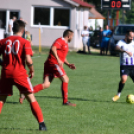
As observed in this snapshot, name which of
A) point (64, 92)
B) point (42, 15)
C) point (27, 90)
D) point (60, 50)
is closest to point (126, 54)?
point (60, 50)

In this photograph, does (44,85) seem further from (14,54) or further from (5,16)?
(5,16)

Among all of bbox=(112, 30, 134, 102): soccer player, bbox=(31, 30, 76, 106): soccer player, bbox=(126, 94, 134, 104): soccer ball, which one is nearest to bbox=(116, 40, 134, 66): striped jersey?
bbox=(112, 30, 134, 102): soccer player

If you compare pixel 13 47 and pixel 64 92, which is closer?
pixel 13 47

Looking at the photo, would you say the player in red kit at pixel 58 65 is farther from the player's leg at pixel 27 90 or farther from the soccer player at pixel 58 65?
the player's leg at pixel 27 90

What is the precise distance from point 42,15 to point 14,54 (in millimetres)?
26098

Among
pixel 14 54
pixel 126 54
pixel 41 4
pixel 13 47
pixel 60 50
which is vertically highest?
pixel 41 4

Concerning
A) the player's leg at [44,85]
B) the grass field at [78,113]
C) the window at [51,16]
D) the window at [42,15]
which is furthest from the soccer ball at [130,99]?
the window at [42,15]

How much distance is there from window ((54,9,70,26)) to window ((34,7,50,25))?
0.62 meters

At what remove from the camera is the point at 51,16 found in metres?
31.9

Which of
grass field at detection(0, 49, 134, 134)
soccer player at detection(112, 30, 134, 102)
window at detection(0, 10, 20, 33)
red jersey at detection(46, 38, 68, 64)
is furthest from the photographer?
window at detection(0, 10, 20, 33)

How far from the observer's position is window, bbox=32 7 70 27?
32.0 meters

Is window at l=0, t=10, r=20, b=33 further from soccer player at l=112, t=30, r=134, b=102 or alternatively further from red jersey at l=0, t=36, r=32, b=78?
red jersey at l=0, t=36, r=32, b=78

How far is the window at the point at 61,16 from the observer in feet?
105

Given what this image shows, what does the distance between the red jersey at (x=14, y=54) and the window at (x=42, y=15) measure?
2596 cm
